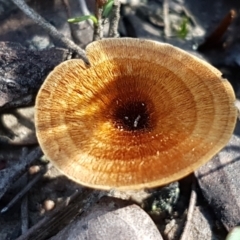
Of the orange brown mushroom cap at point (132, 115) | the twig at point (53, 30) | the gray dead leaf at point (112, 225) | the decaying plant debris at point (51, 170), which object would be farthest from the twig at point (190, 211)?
the twig at point (53, 30)

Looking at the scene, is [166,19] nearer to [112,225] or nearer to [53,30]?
[53,30]

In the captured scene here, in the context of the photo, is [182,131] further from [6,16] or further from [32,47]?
[6,16]

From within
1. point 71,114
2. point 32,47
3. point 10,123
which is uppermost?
point 71,114

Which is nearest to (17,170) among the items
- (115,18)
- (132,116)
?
(132,116)

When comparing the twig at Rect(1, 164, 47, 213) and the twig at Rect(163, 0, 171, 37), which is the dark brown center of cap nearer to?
the twig at Rect(1, 164, 47, 213)

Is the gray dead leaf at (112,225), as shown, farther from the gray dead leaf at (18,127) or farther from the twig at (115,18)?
the twig at (115,18)

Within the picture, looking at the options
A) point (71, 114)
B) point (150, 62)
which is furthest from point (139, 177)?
point (150, 62)
